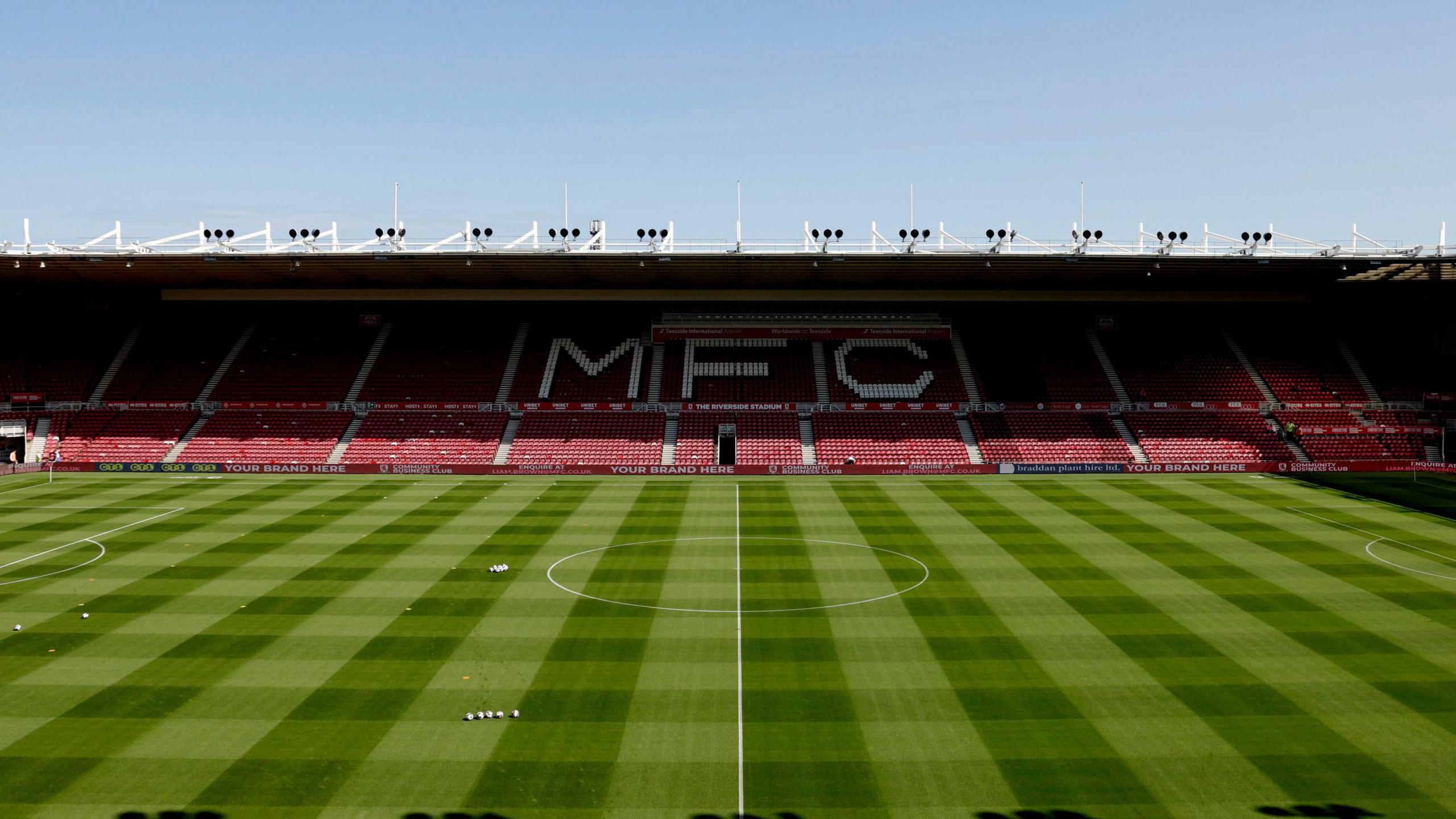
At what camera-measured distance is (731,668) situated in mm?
18359

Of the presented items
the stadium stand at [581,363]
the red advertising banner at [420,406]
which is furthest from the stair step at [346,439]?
the stadium stand at [581,363]

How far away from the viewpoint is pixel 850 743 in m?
14.9

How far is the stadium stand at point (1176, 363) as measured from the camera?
56469 millimetres

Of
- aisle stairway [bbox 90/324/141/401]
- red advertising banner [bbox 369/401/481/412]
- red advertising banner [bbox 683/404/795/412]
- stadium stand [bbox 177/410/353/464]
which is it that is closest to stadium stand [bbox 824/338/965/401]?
red advertising banner [bbox 683/404/795/412]

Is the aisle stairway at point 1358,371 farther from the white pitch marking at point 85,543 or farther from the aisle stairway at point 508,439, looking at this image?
the white pitch marking at point 85,543

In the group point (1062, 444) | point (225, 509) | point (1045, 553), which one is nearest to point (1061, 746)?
point (1045, 553)

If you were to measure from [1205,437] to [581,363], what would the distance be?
121ft

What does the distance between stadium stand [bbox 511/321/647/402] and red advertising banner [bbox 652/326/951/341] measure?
2288 millimetres

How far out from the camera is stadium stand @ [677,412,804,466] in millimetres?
50719

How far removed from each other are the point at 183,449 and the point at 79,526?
20.4 m

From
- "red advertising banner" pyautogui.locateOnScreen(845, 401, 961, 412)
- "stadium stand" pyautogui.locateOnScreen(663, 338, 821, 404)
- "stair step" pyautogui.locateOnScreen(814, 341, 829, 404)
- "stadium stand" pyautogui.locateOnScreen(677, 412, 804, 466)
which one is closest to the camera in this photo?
"stadium stand" pyautogui.locateOnScreen(677, 412, 804, 466)

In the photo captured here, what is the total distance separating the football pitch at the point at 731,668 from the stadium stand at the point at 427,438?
17.3m

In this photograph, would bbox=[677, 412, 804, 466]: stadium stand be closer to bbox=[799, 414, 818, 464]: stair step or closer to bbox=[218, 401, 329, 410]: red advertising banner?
bbox=[799, 414, 818, 464]: stair step

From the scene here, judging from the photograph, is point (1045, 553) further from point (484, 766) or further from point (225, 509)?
point (225, 509)
